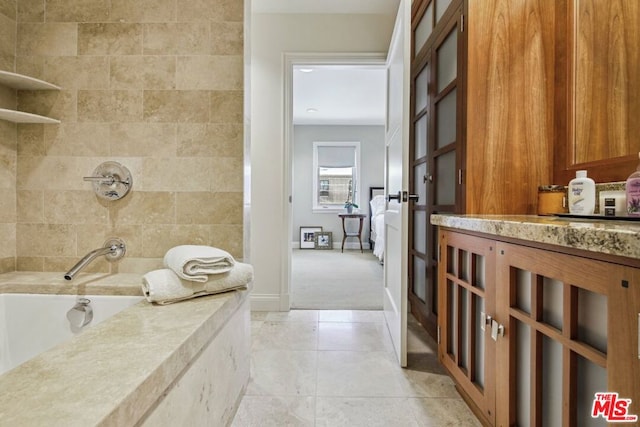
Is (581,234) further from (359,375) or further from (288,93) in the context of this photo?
(288,93)

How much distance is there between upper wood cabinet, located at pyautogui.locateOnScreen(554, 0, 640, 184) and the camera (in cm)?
118

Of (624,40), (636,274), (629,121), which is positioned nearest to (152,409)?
(636,274)

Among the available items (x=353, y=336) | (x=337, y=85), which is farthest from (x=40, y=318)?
(x=337, y=85)

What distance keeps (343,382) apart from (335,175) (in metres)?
5.42

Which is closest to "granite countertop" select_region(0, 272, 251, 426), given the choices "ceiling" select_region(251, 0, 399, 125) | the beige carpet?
the beige carpet

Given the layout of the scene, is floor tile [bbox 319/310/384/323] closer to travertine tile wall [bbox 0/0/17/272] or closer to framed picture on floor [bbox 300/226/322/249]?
travertine tile wall [bbox 0/0/17/272]

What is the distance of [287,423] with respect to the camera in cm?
132

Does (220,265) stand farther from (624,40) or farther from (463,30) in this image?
(624,40)

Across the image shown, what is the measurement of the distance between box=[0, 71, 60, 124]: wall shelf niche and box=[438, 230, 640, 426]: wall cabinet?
1998 millimetres

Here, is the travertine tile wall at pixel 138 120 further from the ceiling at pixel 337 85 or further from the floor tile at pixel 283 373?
the ceiling at pixel 337 85

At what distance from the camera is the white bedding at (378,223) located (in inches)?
199

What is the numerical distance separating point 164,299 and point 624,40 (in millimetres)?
1950

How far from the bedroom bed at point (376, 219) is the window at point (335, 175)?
37cm

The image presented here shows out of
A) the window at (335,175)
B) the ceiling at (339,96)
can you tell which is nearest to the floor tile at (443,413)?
the ceiling at (339,96)
